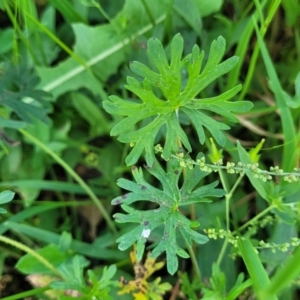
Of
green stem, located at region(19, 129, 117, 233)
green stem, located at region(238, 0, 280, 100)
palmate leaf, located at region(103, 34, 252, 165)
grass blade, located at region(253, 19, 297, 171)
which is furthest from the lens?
green stem, located at region(19, 129, 117, 233)

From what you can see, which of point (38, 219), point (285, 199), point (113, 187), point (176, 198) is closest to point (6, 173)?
point (38, 219)

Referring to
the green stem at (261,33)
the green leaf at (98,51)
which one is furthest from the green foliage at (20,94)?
the green stem at (261,33)

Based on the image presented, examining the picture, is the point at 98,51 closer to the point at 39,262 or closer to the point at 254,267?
the point at 39,262

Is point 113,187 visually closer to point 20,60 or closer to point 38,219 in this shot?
point 38,219

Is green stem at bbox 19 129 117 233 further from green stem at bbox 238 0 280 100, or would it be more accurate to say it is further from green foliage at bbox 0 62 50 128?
green stem at bbox 238 0 280 100

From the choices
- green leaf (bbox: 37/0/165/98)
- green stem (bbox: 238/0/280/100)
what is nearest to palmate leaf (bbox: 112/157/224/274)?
green stem (bbox: 238/0/280/100)

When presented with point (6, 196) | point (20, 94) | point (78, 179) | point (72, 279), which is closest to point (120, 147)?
point (78, 179)

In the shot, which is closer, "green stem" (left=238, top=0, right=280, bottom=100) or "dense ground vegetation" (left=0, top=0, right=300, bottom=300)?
"green stem" (left=238, top=0, right=280, bottom=100)
